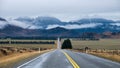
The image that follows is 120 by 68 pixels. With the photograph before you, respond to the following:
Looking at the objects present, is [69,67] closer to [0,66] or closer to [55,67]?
[55,67]

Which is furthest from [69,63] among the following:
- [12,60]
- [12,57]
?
[12,57]

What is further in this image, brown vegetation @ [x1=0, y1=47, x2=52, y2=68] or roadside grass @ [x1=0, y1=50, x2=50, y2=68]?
brown vegetation @ [x1=0, y1=47, x2=52, y2=68]

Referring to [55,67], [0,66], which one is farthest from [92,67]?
[0,66]

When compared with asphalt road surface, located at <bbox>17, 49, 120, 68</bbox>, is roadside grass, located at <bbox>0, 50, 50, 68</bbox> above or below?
above

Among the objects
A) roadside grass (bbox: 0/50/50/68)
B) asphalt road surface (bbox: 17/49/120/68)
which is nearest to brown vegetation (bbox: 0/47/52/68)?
roadside grass (bbox: 0/50/50/68)

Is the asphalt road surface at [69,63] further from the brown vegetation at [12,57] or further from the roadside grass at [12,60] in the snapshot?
the brown vegetation at [12,57]

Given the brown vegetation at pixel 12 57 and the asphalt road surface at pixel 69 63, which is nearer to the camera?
the asphalt road surface at pixel 69 63

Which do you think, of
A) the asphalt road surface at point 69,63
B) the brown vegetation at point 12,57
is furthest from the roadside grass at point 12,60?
the asphalt road surface at point 69,63

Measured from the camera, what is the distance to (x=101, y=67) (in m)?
30.5

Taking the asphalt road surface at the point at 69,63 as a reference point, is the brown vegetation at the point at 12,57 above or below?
above

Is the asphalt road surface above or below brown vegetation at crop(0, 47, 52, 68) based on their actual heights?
below

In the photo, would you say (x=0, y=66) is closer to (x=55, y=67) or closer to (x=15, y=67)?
(x=15, y=67)

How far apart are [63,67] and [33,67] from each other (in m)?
2.34

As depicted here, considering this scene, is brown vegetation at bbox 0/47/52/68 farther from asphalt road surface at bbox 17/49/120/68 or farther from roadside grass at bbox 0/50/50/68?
asphalt road surface at bbox 17/49/120/68
